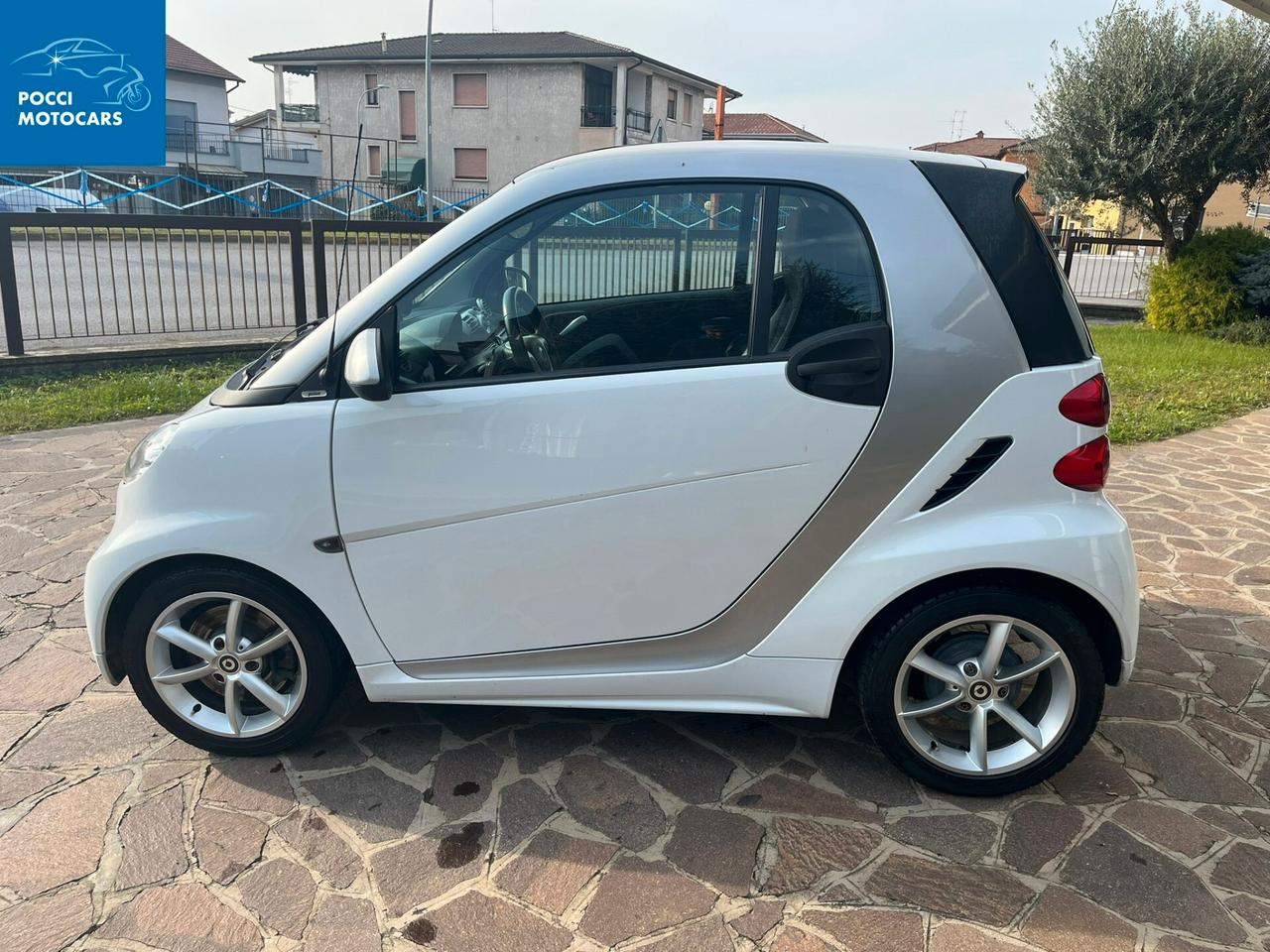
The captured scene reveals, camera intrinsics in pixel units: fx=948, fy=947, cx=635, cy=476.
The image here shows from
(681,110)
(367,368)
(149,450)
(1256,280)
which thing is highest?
(681,110)

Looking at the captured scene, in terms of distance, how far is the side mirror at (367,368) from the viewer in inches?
102

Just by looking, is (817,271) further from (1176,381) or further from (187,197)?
(187,197)

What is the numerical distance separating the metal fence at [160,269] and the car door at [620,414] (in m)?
5.84

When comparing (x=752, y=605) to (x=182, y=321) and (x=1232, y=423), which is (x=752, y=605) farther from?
(x=182, y=321)

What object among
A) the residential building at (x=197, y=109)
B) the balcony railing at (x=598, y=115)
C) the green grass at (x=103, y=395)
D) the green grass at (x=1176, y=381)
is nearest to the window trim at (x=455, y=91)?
the balcony railing at (x=598, y=115)

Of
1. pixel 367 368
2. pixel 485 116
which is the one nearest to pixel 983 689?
pixel 367 368

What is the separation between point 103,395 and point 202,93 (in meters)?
54.5

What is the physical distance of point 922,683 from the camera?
117 inches

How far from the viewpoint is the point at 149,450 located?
2930 mm

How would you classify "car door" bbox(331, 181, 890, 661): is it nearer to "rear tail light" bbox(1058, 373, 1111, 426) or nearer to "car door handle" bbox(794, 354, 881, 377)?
"car door handle" bbox(794, 354, 881, 377)

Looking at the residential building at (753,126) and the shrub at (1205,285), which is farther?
the residential building at (753,126)

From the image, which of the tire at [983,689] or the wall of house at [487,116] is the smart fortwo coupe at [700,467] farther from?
the wall of house at [487,116]

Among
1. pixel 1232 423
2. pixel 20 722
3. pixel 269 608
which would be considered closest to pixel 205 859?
pixel 269 608

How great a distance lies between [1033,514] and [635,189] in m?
1.46
